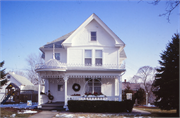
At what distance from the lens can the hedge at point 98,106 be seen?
1479cm

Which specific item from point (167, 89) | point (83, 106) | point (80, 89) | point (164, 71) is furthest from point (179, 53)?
point (80, 89)

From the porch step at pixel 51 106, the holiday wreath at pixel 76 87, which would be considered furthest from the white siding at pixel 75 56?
the porch step at pixel 51 106

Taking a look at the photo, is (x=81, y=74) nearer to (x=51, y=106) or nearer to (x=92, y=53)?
(x=92, y=53)

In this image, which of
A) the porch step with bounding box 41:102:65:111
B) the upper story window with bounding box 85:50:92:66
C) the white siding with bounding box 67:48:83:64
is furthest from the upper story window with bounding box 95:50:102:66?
the porch step with bounding box 41:102:65:111

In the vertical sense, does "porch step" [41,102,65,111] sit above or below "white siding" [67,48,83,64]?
below

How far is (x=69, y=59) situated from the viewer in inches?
716

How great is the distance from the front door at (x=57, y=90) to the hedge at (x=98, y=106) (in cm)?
407

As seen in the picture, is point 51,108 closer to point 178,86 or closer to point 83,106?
point 83,106

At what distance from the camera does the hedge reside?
582 inches

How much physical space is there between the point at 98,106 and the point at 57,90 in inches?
234

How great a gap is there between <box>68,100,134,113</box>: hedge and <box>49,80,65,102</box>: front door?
407 centimetres

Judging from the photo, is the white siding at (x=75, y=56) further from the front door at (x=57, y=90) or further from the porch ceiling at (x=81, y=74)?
the front door at (x=57, y=90)

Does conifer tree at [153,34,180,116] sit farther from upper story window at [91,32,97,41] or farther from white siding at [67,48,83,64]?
white siding at [67,48,83,64]

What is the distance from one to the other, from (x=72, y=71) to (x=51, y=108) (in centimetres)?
386
